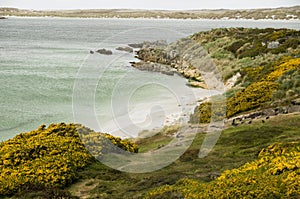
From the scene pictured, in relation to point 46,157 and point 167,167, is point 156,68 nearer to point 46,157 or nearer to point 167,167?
point 167,167

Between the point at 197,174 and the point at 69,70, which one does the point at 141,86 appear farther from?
the point at 197,174

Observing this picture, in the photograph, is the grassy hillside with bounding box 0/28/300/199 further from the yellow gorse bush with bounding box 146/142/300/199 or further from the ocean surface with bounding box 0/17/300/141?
the ocean surface with bounding box 0/17/300/141

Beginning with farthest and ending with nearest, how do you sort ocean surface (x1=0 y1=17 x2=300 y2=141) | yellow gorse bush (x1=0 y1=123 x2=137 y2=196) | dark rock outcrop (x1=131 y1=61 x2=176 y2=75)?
dark rock outcrop (x1=131 y1=61 x2=176 y2=75)
ocean surface (x1=0 y1=17 x2=300 y2=141)
yellow gorse bush (x1=0 y1=123 x2=137 y2=196)

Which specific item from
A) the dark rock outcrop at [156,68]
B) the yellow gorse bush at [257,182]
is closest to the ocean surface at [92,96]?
the dark rock outcrop at [156,68]

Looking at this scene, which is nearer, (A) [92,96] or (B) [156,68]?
(A) [92,96]

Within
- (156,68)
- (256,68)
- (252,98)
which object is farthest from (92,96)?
(156,68)

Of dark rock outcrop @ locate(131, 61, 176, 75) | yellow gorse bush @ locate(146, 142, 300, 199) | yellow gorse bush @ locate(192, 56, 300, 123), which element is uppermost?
yellow gorse bush @ locate(146, 142, 300, 199)

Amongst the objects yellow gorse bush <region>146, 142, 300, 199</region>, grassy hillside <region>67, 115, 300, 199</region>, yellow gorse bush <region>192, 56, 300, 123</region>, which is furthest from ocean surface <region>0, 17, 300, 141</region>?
yellow gorse bush <region>146, 142, 300, 199</region>
